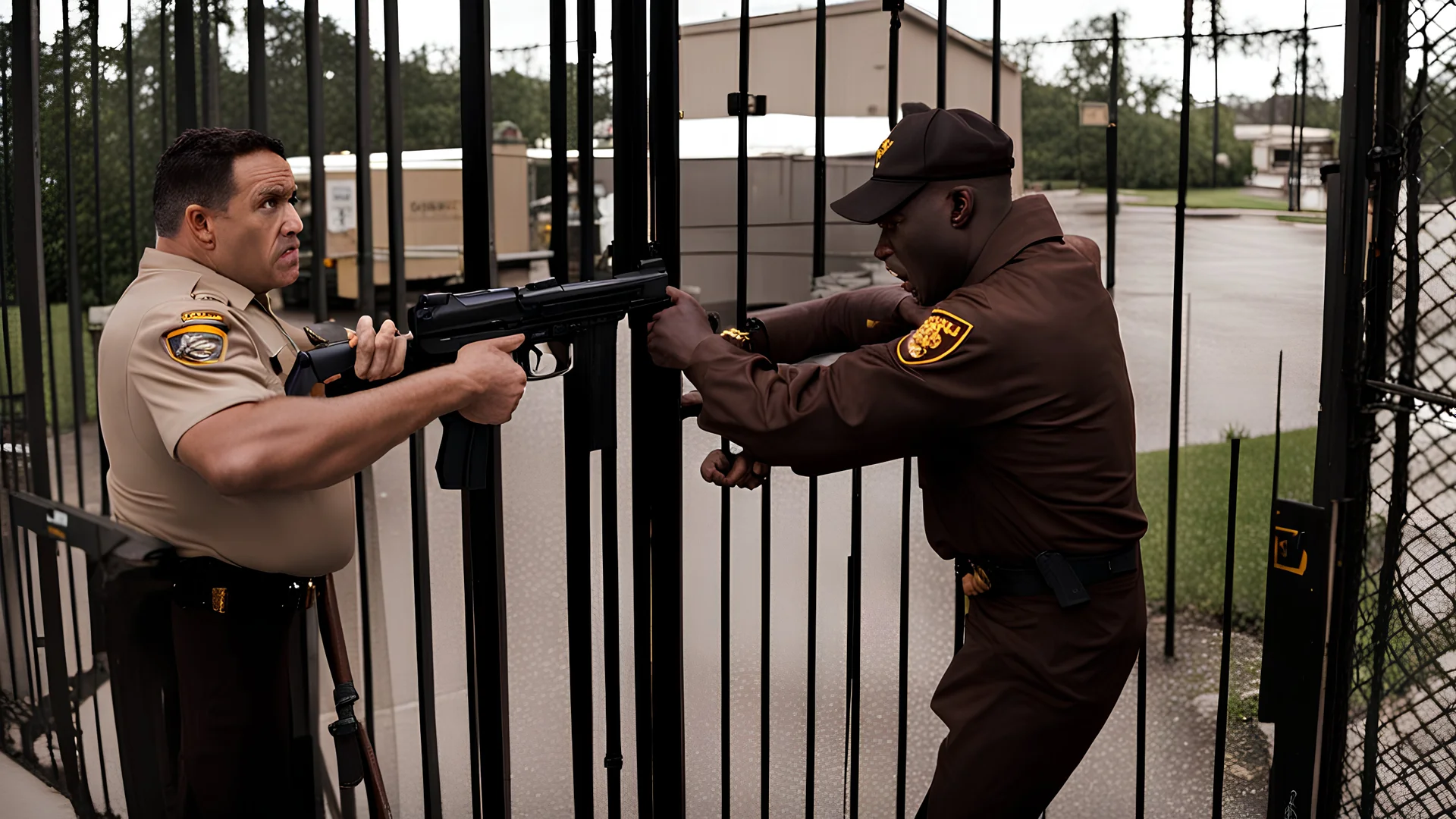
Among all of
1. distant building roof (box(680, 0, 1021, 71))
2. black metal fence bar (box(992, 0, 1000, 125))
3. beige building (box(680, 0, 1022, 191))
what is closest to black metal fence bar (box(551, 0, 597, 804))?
black metal fence bar (box(992, 0, 1000, 125))

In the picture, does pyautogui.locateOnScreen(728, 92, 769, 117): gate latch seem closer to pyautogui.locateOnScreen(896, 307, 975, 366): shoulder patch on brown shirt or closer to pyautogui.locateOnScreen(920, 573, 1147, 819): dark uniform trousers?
pyautogui.locateOnScreen(896, 307, 975, 366): shoulder patch on brown shirt

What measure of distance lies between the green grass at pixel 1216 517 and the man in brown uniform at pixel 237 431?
633cm

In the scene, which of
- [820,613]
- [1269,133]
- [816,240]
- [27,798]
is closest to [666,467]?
[816,240]

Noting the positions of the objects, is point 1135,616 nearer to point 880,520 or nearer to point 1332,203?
point 1332,203

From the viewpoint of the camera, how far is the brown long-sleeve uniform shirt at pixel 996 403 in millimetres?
1831

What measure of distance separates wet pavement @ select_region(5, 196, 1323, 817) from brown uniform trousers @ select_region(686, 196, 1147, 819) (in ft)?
1.65

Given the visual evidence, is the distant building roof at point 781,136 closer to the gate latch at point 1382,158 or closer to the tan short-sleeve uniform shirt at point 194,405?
the gate latch at point 1382,158

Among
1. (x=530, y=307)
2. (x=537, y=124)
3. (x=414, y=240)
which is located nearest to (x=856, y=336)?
(x=530, y=307)

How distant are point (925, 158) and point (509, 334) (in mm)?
738

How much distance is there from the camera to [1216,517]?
8.67 metres

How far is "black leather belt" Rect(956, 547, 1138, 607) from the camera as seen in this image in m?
1.95

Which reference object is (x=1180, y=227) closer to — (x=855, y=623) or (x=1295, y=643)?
(x=1295, y=643)

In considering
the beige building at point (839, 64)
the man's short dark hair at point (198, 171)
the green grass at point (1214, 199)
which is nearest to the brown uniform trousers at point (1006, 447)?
the man's short dark hair at point (198, 171)

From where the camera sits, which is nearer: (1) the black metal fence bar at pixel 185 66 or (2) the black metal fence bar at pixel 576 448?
(2) the black metal fence bar at pixel 576 448
